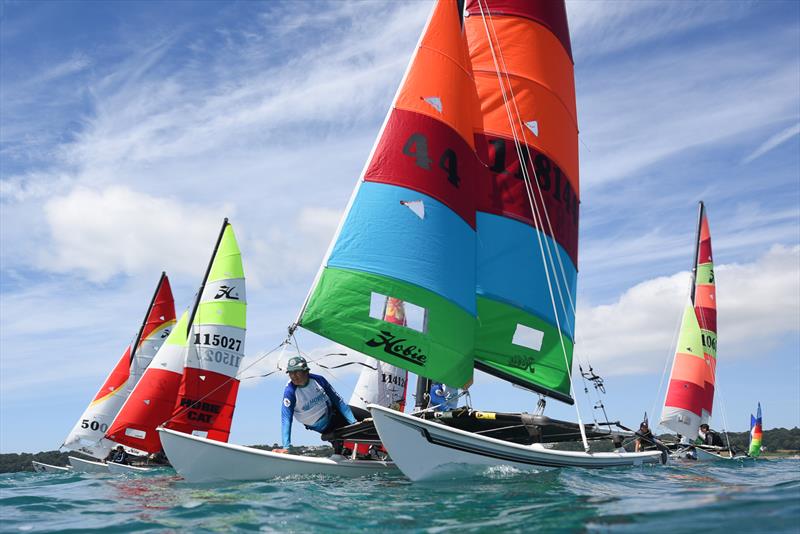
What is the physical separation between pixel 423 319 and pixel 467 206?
2.39 m

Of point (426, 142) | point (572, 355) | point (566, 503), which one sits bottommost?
point (566, 503)

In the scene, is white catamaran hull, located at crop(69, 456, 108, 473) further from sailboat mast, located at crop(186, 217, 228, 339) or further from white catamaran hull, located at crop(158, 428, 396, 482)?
white catamaran hull, located at crop(158, 428, 396, 482)

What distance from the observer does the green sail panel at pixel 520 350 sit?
42.9ft

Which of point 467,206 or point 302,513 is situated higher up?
point 467,206

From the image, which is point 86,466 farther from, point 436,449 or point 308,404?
point 436,449

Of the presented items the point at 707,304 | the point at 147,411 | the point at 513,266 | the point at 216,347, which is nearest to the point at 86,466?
the point at 147,411

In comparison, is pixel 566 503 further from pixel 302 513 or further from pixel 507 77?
pixel 507 77

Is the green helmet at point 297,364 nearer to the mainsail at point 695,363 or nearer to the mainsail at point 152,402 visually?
the mainsail at point 152,402

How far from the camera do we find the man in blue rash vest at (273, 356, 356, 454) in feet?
35.7

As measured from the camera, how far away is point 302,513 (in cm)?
690

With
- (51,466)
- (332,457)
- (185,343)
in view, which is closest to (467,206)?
(332,457)

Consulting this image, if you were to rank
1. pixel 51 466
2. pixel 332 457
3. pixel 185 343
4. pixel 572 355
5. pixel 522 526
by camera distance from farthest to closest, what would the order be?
pixel 51 466 < pixel 185 343 < pixel 572 355 < pixel 332 457 < pixel 522 526

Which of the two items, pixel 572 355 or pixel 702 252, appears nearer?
pixel 572 355

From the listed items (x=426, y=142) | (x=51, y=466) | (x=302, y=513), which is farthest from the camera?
(x=51, y=466)
